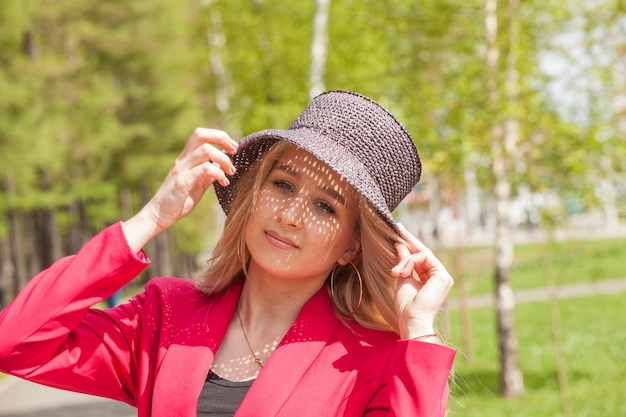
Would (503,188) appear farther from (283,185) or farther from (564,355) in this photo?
(283,185)

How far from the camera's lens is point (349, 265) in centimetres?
269

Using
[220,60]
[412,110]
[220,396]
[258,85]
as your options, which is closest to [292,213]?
[220,396]

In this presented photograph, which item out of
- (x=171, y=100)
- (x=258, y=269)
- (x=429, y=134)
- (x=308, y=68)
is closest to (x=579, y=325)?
(x=308, y=68)

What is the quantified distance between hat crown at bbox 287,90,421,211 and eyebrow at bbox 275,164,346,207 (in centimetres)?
11

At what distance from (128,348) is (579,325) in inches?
549

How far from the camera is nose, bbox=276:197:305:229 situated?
8.14 ft

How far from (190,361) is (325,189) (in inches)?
23.1

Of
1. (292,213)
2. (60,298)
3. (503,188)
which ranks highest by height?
(292,213)

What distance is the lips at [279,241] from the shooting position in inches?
99.0

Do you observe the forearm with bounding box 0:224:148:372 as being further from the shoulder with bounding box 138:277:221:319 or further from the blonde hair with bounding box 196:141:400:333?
the blonde hair with bounding box 196:141:400:333

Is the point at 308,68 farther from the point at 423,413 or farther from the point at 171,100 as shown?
the point at 171,100

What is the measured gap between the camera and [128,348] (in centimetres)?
258

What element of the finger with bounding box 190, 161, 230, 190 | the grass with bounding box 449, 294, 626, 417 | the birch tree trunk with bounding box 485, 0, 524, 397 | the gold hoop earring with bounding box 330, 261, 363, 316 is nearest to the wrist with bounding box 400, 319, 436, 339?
the gold hoop earring with bounding box 330, 261, 363, 316

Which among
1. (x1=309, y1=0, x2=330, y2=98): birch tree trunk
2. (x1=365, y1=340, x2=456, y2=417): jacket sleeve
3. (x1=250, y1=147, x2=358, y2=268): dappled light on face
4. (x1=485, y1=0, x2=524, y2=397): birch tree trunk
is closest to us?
(x1=365, y1=340, x2=456, y2=417): jacket sleeve
